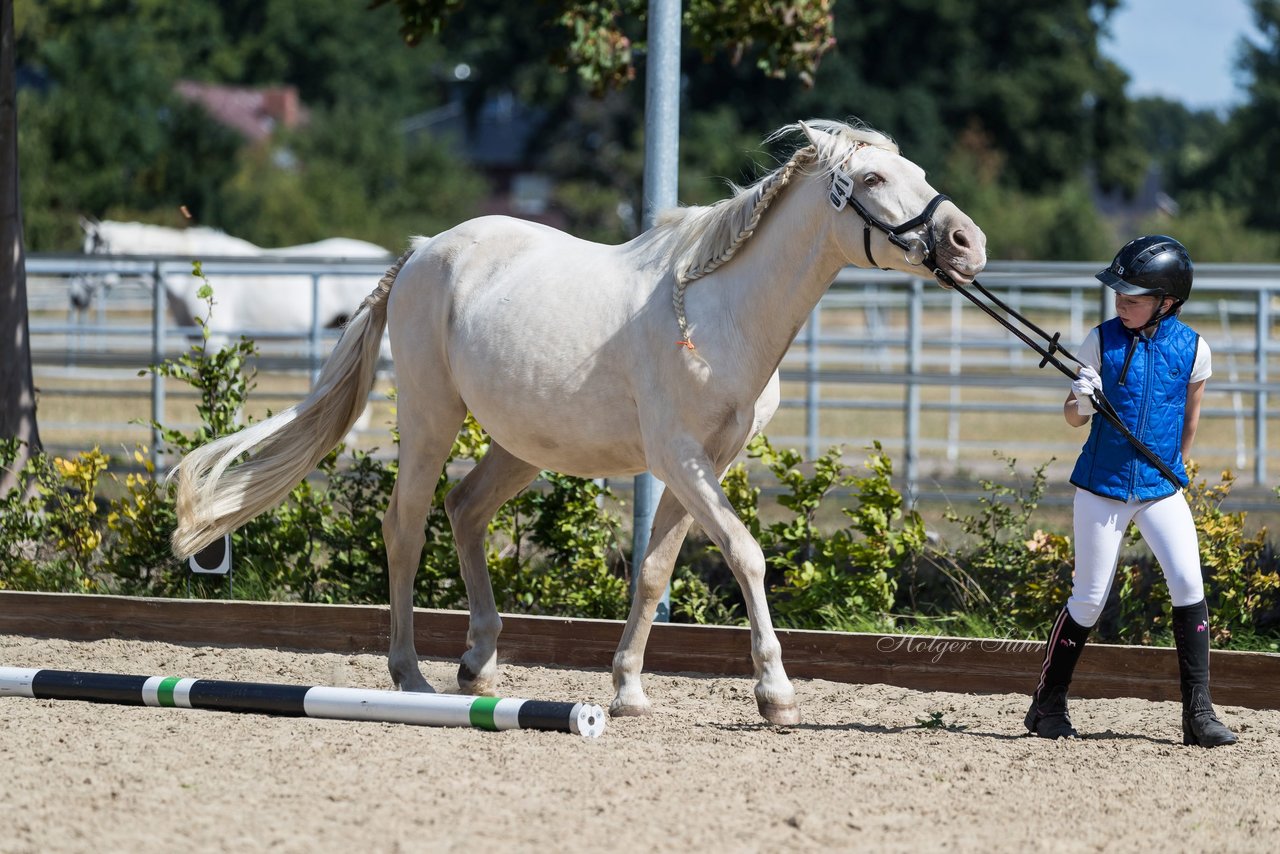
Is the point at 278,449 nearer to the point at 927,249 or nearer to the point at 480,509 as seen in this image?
the point at 480,509

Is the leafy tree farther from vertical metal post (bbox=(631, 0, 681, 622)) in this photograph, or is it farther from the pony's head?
the pony's head

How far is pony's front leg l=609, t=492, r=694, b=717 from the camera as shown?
193 inches

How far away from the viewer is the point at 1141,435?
460 centimetres

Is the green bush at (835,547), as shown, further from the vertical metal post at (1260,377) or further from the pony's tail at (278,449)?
the vertical metal post at (1260,377)

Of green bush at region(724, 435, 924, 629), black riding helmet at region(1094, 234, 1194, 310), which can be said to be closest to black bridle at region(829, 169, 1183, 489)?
black riding helmet at region(1094, 234, 1194, 310)

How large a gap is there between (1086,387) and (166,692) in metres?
3.03

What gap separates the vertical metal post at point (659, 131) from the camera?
240 inches

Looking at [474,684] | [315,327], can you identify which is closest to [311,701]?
[474,684]

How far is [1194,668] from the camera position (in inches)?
184

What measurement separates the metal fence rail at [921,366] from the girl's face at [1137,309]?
7.11 feet

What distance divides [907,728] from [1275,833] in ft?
4.56

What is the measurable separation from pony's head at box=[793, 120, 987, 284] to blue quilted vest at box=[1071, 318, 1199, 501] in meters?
0.63

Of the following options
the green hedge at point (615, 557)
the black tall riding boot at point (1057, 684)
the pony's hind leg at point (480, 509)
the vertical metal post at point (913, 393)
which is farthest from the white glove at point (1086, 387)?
the vertical metal post at point (913, 393)

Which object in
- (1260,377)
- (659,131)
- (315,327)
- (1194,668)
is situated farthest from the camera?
(315,327)
